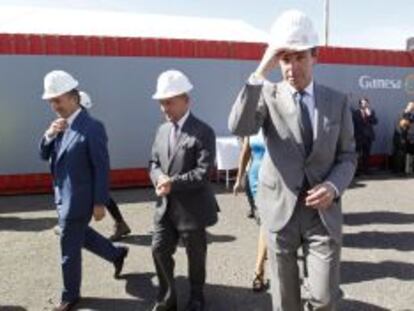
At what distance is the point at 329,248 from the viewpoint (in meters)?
3.21

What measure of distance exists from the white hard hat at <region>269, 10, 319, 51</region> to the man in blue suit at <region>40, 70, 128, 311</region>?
225 cm

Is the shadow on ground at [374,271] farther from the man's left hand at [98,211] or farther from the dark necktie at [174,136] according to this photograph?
the man's left hand at [98,211]

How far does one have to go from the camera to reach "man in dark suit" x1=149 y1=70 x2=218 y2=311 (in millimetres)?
4551

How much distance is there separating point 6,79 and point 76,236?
704 centimetres

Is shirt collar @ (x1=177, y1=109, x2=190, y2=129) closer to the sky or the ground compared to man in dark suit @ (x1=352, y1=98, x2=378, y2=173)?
closer to the sky

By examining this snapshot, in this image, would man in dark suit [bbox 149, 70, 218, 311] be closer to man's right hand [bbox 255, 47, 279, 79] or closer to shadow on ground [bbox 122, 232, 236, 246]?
man's right hand [bbox 255, 47, 279, 79]

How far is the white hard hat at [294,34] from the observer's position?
298 cm

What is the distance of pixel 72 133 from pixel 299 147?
7.59ft

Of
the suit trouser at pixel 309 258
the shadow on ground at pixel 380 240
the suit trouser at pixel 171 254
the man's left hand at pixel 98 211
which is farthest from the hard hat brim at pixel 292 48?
the shadow on ground at pixel 380 240

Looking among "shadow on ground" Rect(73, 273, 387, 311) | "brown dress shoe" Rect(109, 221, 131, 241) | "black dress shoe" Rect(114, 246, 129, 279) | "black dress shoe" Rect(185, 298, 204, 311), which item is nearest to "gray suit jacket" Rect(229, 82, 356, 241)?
"black dress shoe" Rect(185, 298, 204, 311)

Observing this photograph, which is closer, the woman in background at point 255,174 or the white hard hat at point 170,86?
the white hard hat at point 170,86

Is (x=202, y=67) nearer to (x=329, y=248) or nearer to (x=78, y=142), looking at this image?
(x=78, y=142)

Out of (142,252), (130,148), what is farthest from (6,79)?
(142,252)

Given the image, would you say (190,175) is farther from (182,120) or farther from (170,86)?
(170,86)
